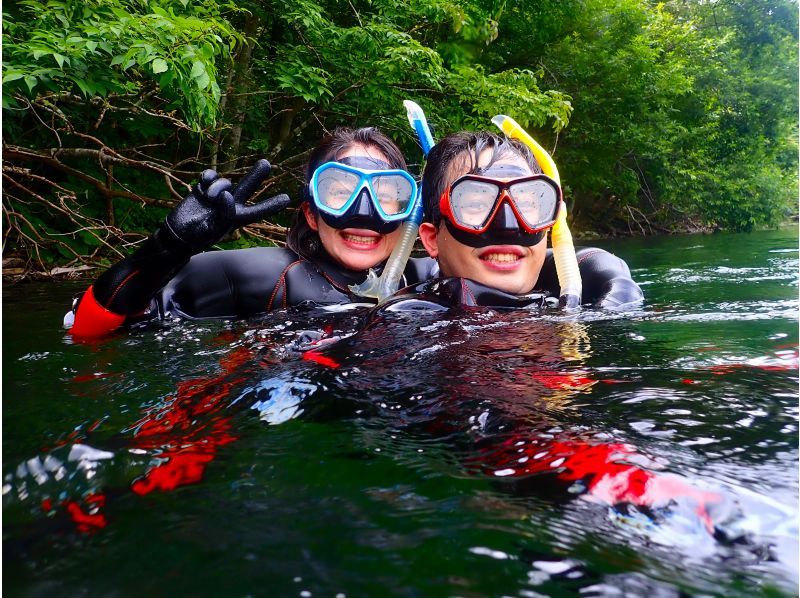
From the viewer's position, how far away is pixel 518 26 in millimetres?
10664

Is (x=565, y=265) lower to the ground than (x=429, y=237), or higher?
lower

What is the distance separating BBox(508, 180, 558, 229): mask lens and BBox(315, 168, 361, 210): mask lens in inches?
32.2

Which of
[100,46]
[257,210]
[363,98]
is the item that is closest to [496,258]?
[257,210]

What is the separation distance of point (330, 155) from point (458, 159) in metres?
0.75

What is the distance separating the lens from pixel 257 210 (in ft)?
8.17

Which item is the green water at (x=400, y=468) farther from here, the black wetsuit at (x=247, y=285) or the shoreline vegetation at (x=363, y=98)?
the shoreline vegetation at (x=363, y=98)

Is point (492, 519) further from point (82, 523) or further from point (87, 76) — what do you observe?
point (87, 76)

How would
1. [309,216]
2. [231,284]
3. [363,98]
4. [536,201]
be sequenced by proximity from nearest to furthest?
[536,201], [231,284], [309,216], [363,98]

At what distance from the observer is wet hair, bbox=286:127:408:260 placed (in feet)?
9.76

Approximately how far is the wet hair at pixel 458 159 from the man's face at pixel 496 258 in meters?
0.03

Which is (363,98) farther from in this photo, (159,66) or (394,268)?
(394,268)

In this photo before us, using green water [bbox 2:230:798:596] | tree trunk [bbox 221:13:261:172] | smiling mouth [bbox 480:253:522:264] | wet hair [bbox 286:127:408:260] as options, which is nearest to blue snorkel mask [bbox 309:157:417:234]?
wet hair [bbox 286:127:408:260]

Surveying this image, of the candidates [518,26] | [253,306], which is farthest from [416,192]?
[518,26]

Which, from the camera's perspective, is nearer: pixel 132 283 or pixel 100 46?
pixel 132 283
